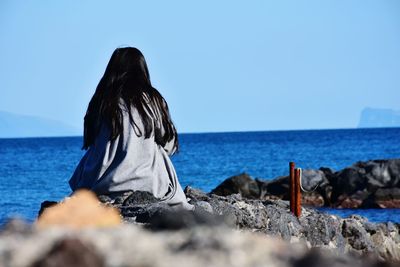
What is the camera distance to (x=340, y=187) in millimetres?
34062

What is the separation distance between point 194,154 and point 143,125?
67894 mm

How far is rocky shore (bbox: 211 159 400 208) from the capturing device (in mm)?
32094

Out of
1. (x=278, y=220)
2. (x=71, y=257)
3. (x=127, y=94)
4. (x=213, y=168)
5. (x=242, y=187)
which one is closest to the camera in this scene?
(x=71, y=257)

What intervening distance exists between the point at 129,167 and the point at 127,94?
64 cm

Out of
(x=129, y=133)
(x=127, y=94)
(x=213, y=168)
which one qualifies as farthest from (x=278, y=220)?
(x=213, y=168)

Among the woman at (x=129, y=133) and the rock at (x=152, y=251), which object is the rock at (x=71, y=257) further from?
the woman at (x=129, y=133)

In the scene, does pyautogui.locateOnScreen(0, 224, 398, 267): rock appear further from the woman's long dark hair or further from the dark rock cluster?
the woman's long dark hair

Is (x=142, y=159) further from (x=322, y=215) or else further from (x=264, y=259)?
(x=264, y=259)

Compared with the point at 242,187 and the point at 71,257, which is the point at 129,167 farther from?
the point at 242,187

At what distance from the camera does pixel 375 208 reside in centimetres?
A: 3144

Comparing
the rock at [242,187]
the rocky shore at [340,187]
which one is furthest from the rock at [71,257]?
the rock at [242,187]

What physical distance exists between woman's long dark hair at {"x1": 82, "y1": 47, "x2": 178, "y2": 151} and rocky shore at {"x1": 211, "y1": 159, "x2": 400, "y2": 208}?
22626 mm

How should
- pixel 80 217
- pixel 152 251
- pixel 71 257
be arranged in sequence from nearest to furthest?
1. pixel 71 257
2. pixel 152 251
3. pixel 80 217

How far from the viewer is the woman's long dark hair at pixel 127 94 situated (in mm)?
9156
